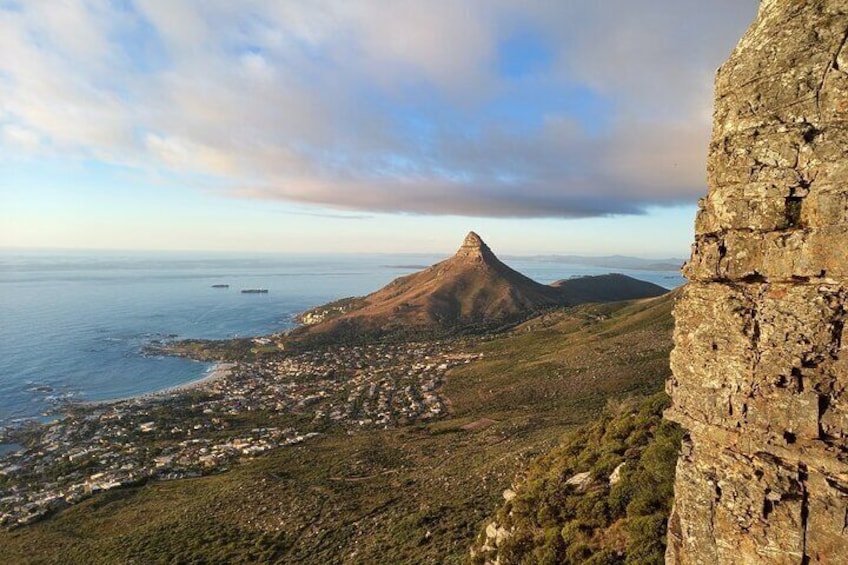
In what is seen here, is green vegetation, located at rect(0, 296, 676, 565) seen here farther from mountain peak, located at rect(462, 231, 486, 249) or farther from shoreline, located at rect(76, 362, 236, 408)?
mountain peak, located at rect(462, 231, 486, 249)

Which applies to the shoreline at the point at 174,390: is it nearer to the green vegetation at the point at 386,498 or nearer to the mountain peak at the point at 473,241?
the green vegetation at the point at 386,498

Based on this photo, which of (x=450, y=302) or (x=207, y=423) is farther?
(x=450, y=302)

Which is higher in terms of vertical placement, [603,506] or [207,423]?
[603,506]

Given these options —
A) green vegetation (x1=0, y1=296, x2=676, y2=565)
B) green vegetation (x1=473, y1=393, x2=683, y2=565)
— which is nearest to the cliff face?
green vegetation (x1=473, y1=393, x2=683, y2=565)

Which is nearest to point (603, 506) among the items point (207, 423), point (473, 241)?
point (207, 423)

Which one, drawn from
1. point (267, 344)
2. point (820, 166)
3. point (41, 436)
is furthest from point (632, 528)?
point (267, 344)

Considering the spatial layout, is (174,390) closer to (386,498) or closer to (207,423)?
(207,423)

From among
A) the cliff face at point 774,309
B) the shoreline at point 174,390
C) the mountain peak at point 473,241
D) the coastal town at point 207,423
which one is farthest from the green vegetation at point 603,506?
the mountain peak at point 473,241

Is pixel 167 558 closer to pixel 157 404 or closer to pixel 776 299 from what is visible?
pixel 776 299
